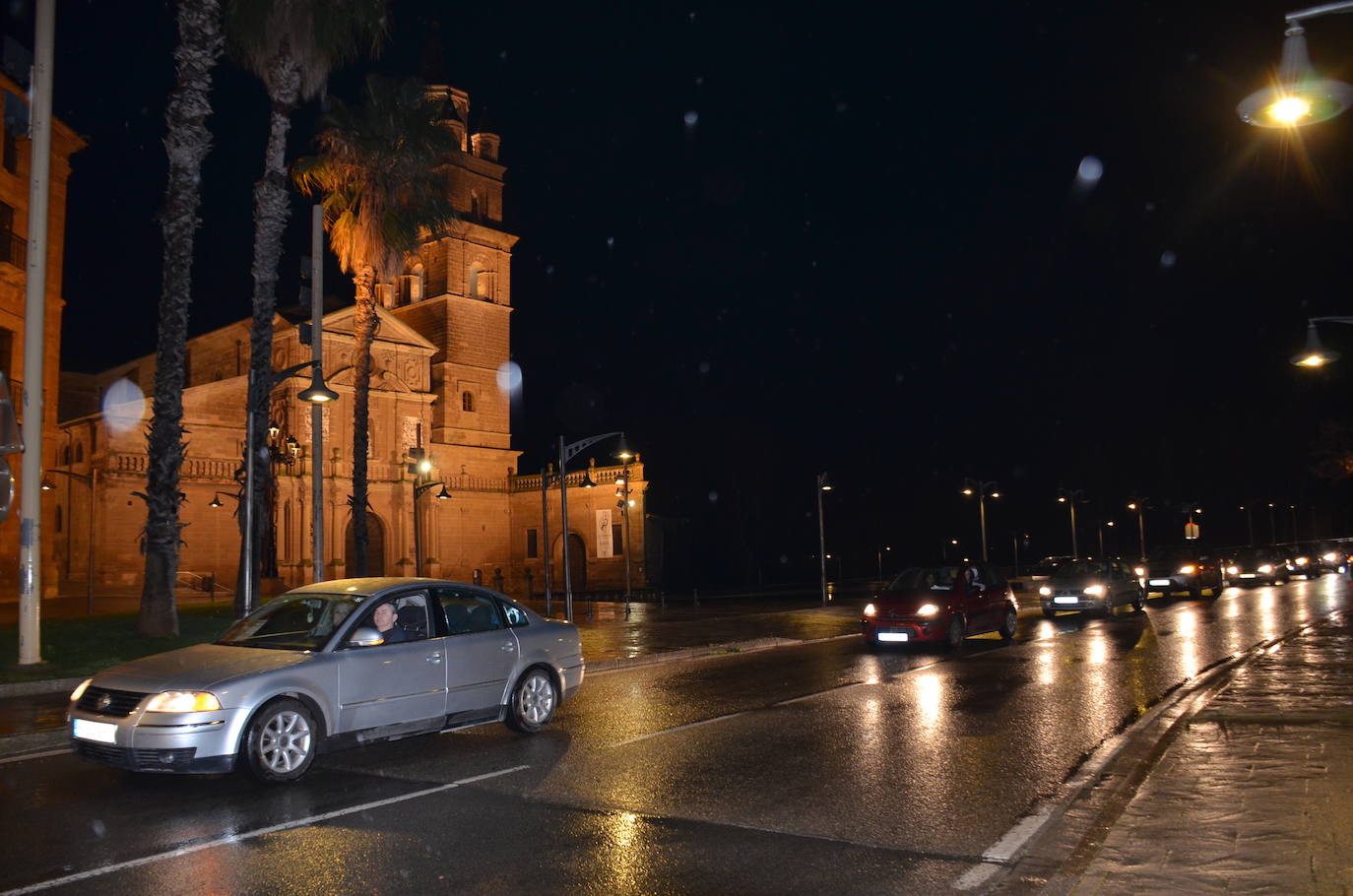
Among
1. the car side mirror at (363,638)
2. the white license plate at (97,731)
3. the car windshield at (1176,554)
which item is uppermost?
the car side mirror at (363,638)

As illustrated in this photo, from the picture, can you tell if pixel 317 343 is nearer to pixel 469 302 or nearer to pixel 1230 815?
pixel 1230 815

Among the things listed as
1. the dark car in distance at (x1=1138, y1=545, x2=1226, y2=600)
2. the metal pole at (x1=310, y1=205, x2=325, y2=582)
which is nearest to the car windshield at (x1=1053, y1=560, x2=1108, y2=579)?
the dark car in distance at (x1=1138, y1=545, x2=1226, y2=600)

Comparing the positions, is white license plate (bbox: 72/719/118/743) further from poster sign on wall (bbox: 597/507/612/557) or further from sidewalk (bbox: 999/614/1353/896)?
poster sign on wall (bbox: 597/507/612/557)

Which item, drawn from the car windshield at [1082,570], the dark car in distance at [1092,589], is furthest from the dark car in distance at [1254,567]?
the car windshield at [1082,570]

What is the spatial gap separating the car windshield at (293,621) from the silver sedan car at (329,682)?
0.01m

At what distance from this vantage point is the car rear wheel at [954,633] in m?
16.8

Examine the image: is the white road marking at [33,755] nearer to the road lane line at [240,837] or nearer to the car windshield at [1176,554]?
the road lane line at [240,837]

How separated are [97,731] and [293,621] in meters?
1.86

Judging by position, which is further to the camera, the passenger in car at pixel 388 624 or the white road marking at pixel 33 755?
the white road marking at pixel 33 755

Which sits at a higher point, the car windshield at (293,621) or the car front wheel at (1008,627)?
the car windshield at (293,621)

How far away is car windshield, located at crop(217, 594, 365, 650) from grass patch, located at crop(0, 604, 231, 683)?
485cm

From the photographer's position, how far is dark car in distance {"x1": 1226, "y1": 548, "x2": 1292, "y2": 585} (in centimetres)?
3956

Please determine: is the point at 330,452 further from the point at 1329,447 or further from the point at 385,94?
the point at 1329,447

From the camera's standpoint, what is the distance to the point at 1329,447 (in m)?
31.5
